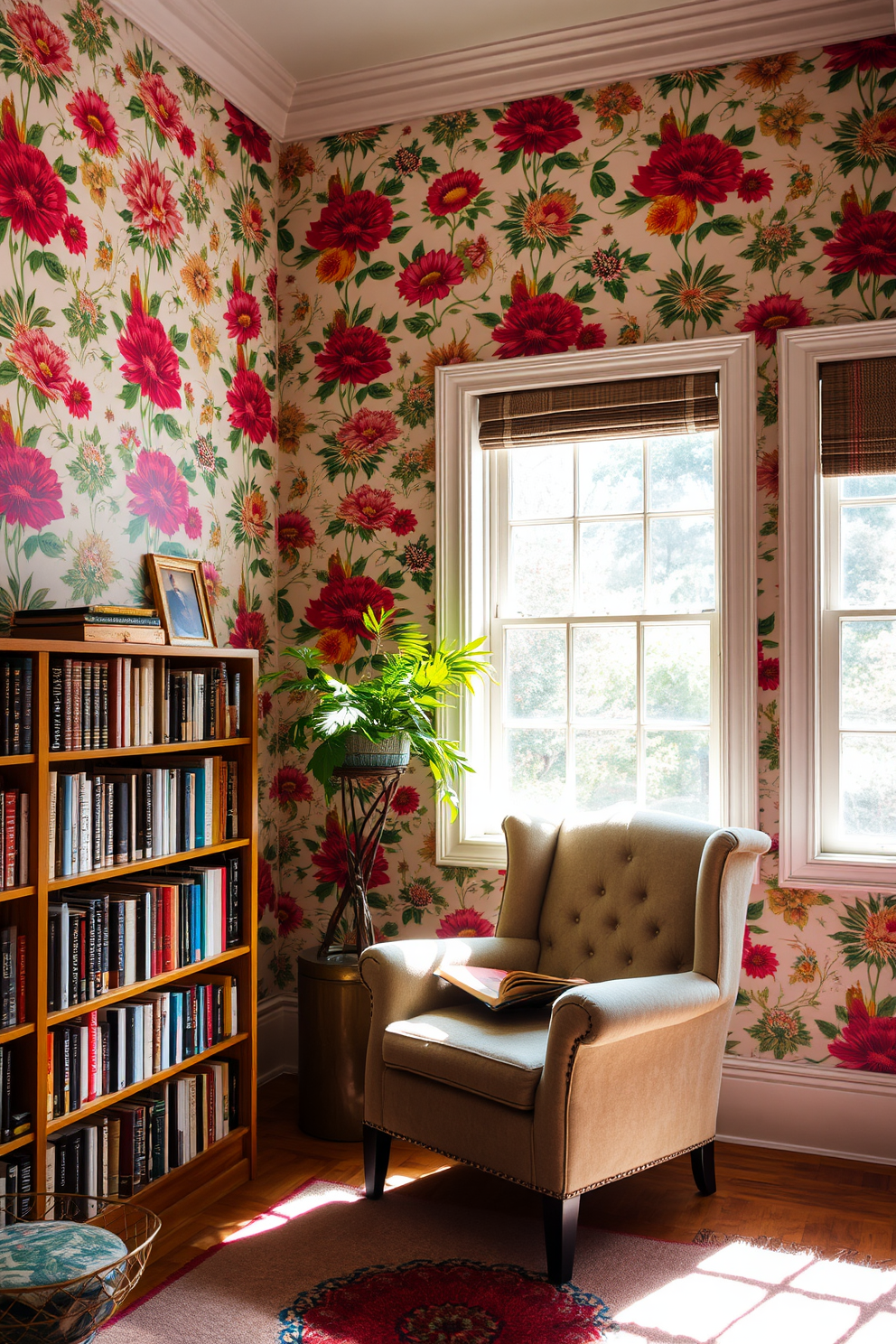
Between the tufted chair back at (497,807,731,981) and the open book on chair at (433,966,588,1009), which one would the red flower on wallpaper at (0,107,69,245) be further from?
the open book on chair at (433,966,588,1009)

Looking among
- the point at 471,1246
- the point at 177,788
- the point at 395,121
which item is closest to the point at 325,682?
the point at 177,788

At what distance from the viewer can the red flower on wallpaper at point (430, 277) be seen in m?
3.47

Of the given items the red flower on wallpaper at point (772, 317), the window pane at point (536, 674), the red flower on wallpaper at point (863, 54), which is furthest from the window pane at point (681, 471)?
the red flower on wallpaper at point (863, 54)

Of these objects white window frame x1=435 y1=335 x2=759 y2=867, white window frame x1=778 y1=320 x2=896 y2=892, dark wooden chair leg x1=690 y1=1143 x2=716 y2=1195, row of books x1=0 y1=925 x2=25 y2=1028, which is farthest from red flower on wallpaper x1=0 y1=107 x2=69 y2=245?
dark wooden chair leg x1=690 y1=1143 x2=716 y2=1195

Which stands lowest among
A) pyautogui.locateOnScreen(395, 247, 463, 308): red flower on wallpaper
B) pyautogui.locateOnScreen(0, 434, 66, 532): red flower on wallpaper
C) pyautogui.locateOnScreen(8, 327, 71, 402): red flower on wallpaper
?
pyautogui.locateOnScreen(0, 434, 66, 532): red flower on wallpaper

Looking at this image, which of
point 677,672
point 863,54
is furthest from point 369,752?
point 863,54

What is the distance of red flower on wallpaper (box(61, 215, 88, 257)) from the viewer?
2.65 m

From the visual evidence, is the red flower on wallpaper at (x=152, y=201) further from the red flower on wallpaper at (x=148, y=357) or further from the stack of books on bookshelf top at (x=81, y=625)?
the stack of books on bookshelf top at (x=81, y=625)

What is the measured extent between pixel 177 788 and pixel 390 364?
1.71 meters

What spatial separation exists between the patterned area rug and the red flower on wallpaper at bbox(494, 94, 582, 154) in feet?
10.2

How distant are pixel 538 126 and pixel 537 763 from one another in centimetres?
204

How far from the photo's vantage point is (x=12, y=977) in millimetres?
2055

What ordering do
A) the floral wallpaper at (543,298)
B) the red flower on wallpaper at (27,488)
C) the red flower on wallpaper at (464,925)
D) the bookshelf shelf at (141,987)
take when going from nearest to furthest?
the bookshelf shelf at (141,987) < the red flower on wallpaper at (27,488) < the floral wallpaper at (543,298) < the red flower on wallpaper at (464,925)

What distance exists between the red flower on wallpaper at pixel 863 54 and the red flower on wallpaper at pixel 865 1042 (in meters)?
2.64
